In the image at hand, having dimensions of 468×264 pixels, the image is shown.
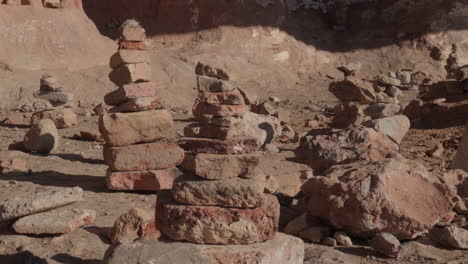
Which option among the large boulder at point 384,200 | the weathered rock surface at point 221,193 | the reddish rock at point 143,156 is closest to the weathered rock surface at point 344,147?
the large boulder at point 384,200

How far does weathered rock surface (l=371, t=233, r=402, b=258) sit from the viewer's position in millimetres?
5078

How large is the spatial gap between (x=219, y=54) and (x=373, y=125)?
7475 millimetres

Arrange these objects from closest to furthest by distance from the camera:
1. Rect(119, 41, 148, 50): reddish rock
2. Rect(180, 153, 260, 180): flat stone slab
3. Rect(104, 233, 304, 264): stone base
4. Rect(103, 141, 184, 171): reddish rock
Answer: Rect(104, 233, 304, 264): stone base < Rect(180, 153, 260, 180): flat stone slab < Rect(103, 141, 184, 171): reddish rock < Rect(119, 41, 148, 50): reddish rock

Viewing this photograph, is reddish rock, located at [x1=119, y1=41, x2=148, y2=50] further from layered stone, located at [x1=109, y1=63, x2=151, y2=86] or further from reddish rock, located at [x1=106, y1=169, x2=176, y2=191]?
reddish rock, located at [x1=106, y1=169, x2=176, y2=191]

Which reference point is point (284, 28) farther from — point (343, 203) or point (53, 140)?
point (343, 203)

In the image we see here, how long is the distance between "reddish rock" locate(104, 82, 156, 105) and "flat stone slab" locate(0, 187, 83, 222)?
145cm

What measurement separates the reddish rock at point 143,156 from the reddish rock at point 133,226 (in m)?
1.58

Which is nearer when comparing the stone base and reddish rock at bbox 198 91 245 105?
the stone base

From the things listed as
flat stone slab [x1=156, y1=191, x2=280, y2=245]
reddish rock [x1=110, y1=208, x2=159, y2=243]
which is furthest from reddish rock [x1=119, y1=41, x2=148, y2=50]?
flat stone slab [x1=156, y1=191, x2=280, y2=245]

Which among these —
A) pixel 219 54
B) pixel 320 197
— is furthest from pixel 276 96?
pixel 320 197

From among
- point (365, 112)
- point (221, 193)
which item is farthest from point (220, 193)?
point (365, 112)

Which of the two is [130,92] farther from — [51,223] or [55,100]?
[55,100]

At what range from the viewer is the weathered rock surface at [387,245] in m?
5.08

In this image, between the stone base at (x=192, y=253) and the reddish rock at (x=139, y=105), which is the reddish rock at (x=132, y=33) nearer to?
the reddish rock at (x=139, y=105)
